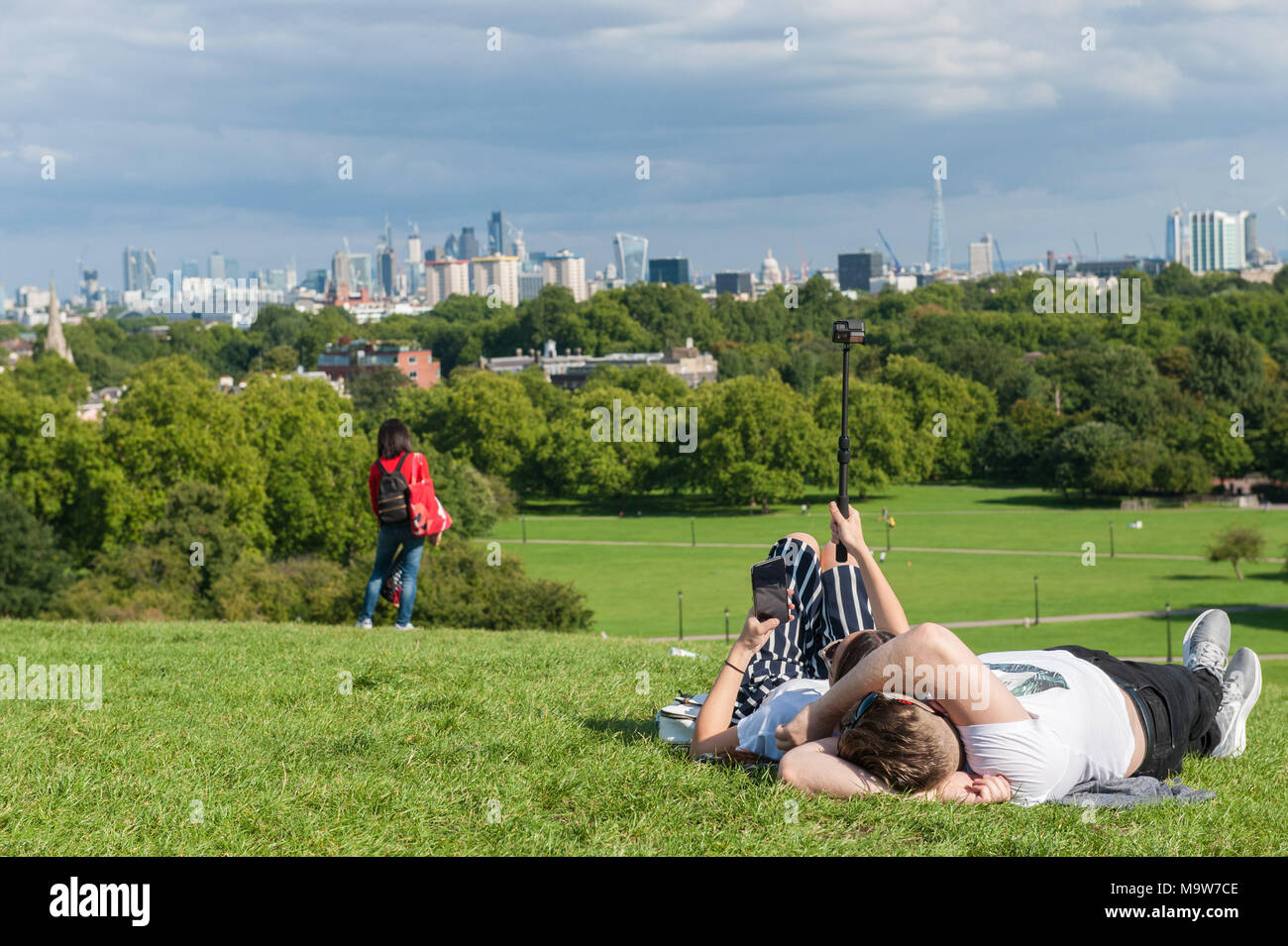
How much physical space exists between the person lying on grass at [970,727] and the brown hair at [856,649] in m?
0.15

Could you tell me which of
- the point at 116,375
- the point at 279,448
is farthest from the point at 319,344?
the point at 279,448

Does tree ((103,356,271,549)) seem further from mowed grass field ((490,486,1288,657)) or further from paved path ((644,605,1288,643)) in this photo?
paved path ((644,605,1288,643))

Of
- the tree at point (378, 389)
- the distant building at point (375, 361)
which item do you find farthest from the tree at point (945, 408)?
the distant building at point (375, 361)

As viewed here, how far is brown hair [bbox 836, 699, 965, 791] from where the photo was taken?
4566 mm

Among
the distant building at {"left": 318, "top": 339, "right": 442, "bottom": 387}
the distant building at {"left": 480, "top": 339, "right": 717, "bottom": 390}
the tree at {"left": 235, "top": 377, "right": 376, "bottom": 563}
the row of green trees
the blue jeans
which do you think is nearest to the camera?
the blue jeans

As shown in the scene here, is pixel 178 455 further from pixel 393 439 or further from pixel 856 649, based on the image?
pixel 856 649

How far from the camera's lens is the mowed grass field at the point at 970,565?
3744 cm

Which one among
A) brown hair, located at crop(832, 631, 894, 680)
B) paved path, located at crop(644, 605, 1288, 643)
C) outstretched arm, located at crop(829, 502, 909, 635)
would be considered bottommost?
paved path, located at crop(644, 605, 1288, 643)

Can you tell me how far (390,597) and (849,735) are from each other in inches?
292

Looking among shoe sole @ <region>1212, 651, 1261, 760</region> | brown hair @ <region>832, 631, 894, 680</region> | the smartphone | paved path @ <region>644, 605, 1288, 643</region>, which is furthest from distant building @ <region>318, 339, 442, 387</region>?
brown hair @ <region>832, 631, 894, 680</region>

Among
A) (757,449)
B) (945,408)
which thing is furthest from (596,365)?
(757,449)

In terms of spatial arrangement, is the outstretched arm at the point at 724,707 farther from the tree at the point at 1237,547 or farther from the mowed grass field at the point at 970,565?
the tree at the point at 1237,547

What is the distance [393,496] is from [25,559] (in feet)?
90.7

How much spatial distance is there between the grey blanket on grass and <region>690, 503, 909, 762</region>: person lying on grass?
0.93 meters
